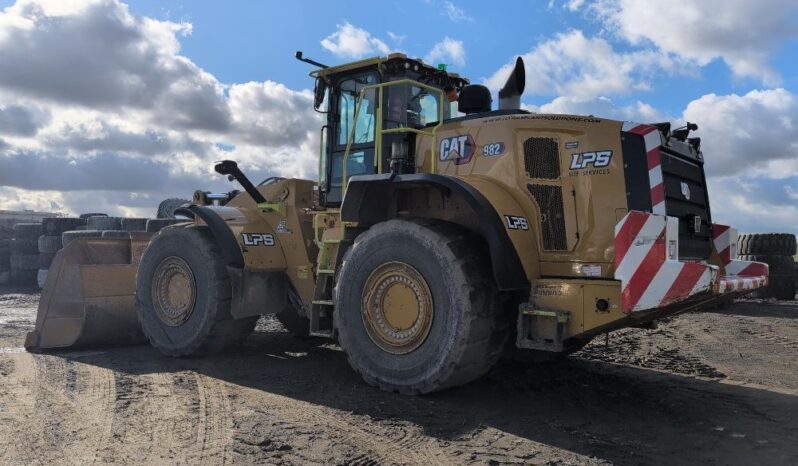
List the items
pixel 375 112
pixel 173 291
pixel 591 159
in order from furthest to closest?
pixel 173 291 < pixel 375 112 < pixel 591 159

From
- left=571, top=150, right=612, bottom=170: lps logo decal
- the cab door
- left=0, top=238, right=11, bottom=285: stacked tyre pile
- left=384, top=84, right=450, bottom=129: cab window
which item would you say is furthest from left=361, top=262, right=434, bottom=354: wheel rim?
left=0, top=238, right=11, bottom=285: stacked tyre pile

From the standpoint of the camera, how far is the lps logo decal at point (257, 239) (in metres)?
7.11

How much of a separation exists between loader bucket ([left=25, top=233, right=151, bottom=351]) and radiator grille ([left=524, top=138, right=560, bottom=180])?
214 inches

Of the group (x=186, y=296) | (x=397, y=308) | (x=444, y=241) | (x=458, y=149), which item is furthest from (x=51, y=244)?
(x=444, y=241)

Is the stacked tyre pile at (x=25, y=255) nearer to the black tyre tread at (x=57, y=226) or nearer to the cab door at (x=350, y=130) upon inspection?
the black tyre tread at (x=57, y=226)

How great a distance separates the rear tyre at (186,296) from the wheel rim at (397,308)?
2.21 metres

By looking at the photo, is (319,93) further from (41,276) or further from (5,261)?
(5,261)

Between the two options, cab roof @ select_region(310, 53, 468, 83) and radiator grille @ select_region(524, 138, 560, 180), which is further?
cab roof @ select_region(310, 53, 468, 83)

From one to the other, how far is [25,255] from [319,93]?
44.8ft

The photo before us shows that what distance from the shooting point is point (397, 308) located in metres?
5.47

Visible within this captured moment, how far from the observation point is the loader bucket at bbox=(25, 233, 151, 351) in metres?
7.73

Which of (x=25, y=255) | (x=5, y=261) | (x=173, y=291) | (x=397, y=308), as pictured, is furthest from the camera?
(x=5, y=261)

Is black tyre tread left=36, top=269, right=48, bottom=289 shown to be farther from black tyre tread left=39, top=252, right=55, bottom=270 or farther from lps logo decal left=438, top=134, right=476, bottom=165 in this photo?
lps logo decal left=438, top=134, right=476, bottom=165

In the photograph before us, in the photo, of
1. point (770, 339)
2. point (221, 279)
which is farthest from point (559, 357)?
point (770, 339)
